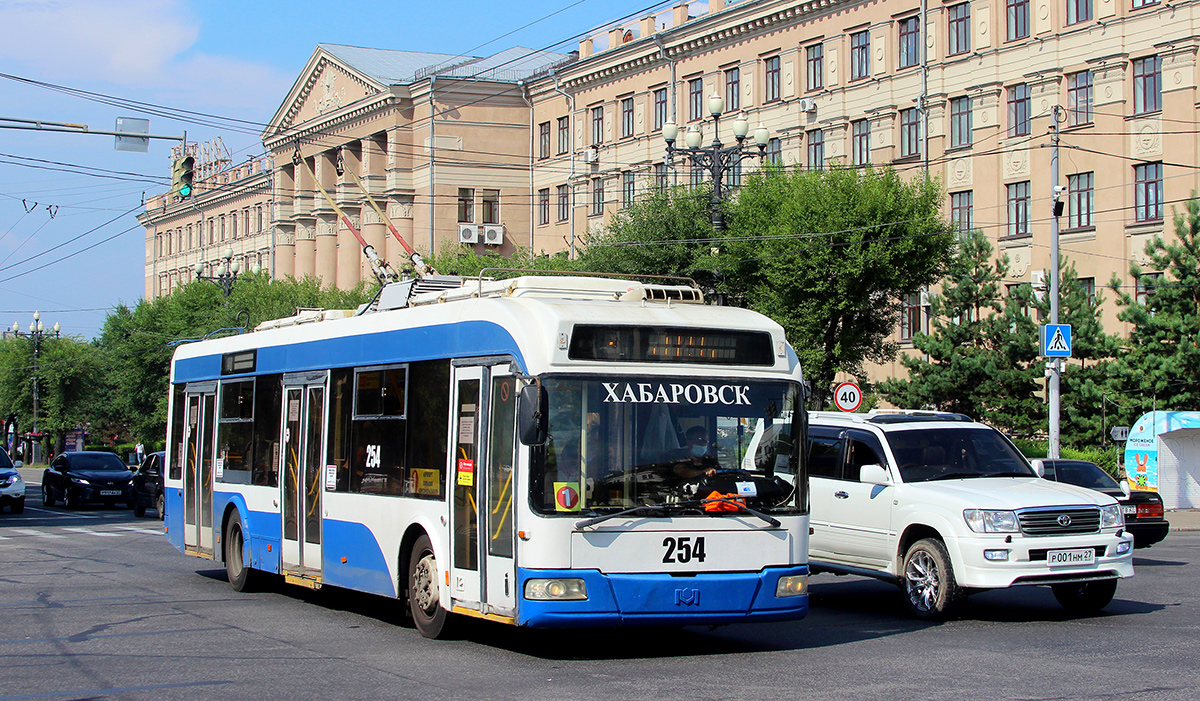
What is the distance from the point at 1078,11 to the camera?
42188 mm

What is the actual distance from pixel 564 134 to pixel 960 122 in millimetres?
23299

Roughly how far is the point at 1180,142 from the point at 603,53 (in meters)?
27.5

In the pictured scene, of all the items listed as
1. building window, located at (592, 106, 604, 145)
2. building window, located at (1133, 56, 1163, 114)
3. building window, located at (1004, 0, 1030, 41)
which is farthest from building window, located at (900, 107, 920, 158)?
building window, located at (592, 106, 604, 145)

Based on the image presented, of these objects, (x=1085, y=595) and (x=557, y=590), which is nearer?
(x=557, y=590)

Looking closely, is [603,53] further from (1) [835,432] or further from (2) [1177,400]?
(1) [835,432]

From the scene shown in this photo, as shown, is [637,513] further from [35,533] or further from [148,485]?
[148,485]

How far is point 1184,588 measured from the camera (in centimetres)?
1580

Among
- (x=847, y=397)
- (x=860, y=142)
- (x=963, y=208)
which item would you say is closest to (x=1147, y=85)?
(x=963, y=208)

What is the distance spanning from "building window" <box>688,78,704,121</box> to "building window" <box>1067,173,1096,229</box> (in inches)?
674

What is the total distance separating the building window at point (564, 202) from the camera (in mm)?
64812

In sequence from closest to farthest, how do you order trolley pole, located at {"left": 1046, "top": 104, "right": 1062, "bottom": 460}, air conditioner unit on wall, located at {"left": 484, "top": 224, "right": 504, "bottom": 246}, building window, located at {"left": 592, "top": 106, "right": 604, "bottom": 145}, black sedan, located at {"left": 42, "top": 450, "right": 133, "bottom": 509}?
trolley pole, located at {"left": 1046, "top": 104, "right": 1062, "bottom": 460}
black sedan, located at {"left": 42, "top": 450, "right": 133, "bottom": 509}
building window, located at {"left": 592, "top": 106, "right": 604, "bottom": 145}
air conditioner unit on wall, located at {"left": 484, "top": 224, "right": 504, "bottom": 246}

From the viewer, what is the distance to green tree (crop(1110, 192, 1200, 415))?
3384 centimetres

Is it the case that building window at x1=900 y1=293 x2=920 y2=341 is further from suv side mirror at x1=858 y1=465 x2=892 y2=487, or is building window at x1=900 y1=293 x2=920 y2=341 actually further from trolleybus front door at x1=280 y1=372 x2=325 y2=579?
trolleybus front door at x1=280 y1=372 x2=325 y2=579

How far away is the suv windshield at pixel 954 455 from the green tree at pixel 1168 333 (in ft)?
69.2
